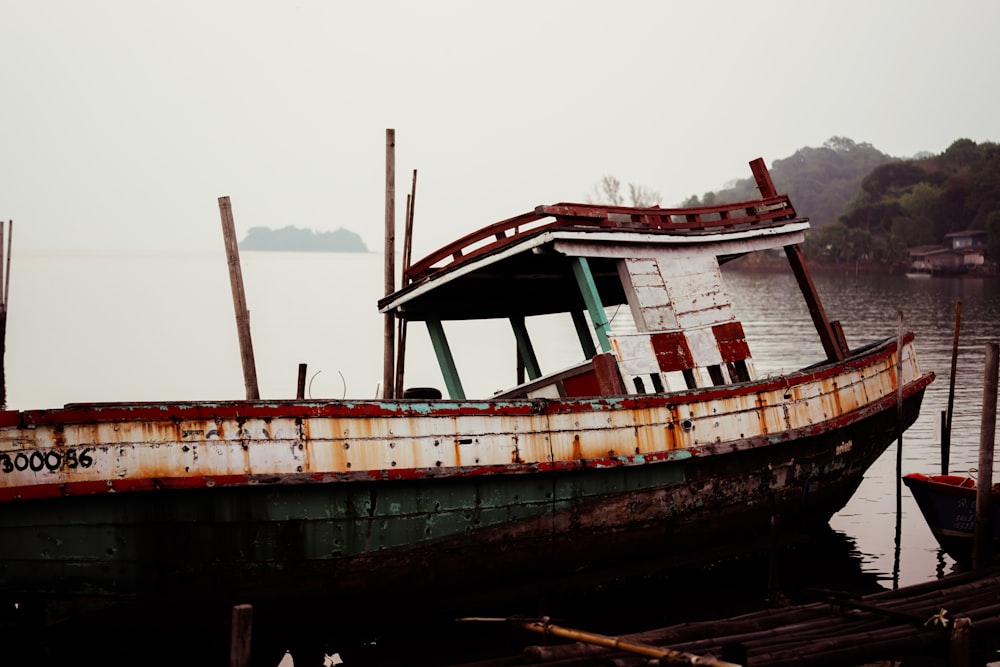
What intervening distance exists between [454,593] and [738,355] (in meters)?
4.60

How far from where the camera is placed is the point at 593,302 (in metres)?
10.6

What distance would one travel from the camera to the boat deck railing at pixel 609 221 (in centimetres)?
1046

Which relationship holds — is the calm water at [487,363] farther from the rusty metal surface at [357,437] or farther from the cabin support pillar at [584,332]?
the cabin support pillar at [584,332]

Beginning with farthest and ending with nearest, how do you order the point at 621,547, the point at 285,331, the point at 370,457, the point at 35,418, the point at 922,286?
the point at 922,286 → the point at 285,331 → the point at 621,547 → the point at 370,457 → the point at 35,418

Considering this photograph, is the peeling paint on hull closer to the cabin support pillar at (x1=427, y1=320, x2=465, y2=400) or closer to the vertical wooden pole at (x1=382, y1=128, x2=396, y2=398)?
the cabin support pillar at (x1=427, y1=320, x2=465, y2=400)

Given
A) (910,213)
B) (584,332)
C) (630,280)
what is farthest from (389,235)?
(910,213)

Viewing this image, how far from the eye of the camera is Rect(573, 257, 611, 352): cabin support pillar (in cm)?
1044

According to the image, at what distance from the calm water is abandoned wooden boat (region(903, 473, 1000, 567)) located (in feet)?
2.84

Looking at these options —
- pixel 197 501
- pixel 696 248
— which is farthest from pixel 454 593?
pixel 696 248

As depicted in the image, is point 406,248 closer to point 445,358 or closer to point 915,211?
point 445,358

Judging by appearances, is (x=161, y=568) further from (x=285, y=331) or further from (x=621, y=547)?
(x=285, y=331)

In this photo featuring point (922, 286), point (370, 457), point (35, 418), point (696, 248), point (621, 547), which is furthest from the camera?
point (922, 286)

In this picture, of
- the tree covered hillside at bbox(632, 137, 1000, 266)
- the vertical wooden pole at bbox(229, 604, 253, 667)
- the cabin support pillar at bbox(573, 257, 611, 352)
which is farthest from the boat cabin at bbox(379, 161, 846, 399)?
the tree covered hillside at bbox(632, 137, 1000, 266)

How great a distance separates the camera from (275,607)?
343 inches
